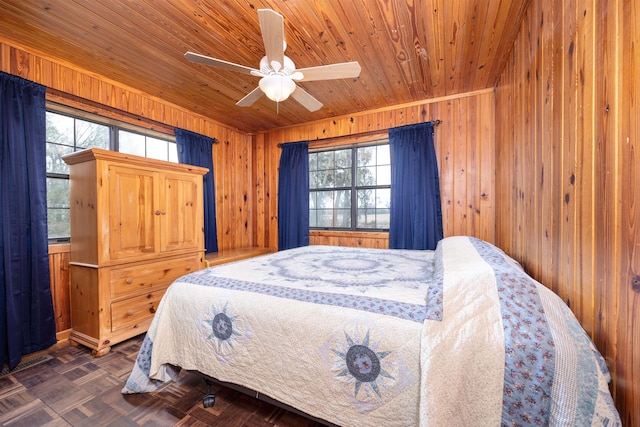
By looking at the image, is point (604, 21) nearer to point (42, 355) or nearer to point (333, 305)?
point (333, 305)

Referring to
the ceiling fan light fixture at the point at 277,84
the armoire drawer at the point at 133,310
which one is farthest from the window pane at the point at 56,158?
the ceiling fan light fixture at the point at 277,84

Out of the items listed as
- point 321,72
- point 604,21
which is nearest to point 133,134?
point 321,72

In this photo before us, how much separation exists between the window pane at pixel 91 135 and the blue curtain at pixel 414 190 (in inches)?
125

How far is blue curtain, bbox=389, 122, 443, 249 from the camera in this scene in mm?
3092

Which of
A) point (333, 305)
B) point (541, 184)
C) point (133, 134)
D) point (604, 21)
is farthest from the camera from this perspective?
point (133, 134)

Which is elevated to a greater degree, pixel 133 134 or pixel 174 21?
pixel 174 21

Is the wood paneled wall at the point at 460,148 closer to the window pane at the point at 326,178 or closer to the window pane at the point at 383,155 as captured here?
the window pane at the point at 383,155

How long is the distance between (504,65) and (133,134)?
3.84m

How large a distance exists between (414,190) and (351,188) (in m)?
0.91

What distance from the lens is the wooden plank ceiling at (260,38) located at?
1743mm

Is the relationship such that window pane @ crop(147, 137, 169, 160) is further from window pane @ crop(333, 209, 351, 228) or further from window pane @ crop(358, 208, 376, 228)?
window pane @ crop(358, 208, 376, 228)

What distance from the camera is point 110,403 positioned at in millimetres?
1527

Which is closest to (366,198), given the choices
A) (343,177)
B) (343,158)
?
(343,177)

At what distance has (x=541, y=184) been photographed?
4.76 ft
